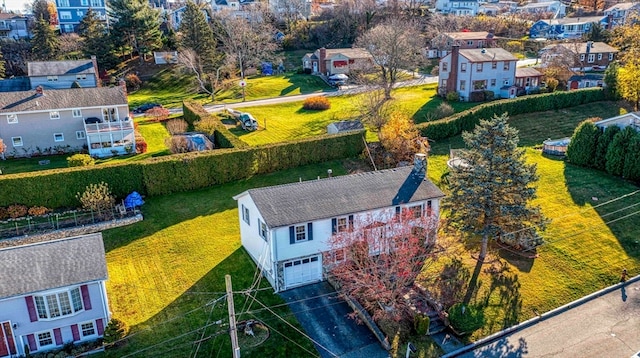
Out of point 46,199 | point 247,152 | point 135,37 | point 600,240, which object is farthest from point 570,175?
point 135,37

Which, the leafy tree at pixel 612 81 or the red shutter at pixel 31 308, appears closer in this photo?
the red shutter at pixel 31 308

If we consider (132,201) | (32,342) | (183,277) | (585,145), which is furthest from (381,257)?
(585,145)

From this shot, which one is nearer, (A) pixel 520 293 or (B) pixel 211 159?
(A) pixel 520 293

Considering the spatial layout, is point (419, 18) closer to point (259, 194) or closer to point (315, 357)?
point (259, 194)

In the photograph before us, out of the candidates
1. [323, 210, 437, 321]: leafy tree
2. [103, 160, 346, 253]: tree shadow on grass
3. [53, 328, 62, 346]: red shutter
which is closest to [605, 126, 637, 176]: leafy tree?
[323, 210, 437, 321]: leafy tree

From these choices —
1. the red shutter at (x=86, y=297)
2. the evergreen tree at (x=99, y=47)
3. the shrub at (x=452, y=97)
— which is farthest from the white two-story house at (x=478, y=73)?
the evergreen tree at (x=99, y=47)

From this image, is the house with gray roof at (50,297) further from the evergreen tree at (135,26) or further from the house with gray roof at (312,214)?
the evergreen tree at (135,26)
